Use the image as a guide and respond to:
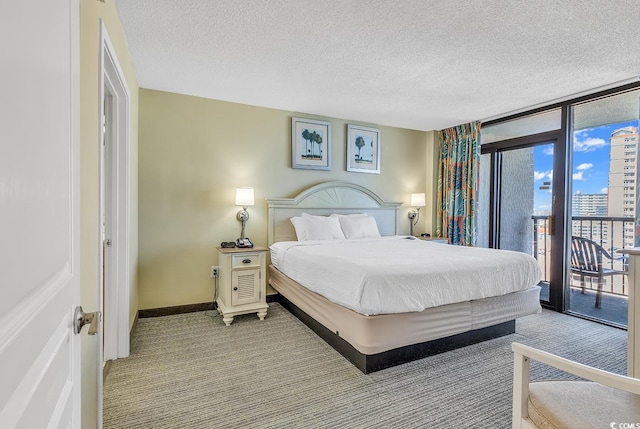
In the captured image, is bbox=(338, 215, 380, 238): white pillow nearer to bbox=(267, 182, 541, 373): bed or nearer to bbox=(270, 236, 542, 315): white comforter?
bbox=(267, 182, 541, 373): bed

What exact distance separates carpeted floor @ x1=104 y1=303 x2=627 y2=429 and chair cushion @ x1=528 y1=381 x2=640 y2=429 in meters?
0.71

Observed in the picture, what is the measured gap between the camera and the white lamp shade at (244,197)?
141 inches

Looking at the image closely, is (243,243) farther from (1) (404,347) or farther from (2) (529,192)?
(2) (529,192)

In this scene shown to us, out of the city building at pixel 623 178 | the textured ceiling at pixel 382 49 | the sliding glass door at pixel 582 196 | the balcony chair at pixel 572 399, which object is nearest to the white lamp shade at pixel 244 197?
the textured ceiling at pixel 382 49

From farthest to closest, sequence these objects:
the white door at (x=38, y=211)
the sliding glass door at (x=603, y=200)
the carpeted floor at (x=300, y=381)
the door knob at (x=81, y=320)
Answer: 1. the sliding glass door at (x=603, y=200)
2. the carpeted floor at (x=300, y=381)
3. the door knob at (x=81, y=320)
4. the white door at (x=38, y=211)

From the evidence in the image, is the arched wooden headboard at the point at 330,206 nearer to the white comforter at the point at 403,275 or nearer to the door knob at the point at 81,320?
the white comforter at the point at 403,275

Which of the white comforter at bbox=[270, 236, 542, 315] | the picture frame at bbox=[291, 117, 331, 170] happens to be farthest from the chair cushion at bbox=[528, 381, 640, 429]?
the picture frame at bbox=[291, 117, 331, 170]

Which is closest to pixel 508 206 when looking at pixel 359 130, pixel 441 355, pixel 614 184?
pixel 614 184

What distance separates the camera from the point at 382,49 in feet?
8.44

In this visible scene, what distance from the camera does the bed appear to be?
217 cm

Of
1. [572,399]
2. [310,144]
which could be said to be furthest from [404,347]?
[310,144]

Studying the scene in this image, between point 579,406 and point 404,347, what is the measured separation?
4.52 ft

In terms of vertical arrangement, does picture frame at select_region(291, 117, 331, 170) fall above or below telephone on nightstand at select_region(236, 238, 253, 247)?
above

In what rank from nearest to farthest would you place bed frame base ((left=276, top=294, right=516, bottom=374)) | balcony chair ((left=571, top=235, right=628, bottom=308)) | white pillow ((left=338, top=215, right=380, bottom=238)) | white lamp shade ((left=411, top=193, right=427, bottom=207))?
bed frame base ((left=276, top=294, right=516, bottom=374))
balcony chair ((left=571, top=235, right=628, bottom=308))
white pillow ((left=338, top=215, right=380, bottom=238))
white lamp shade ((left=411, top=193, right=427, bottom=207))
